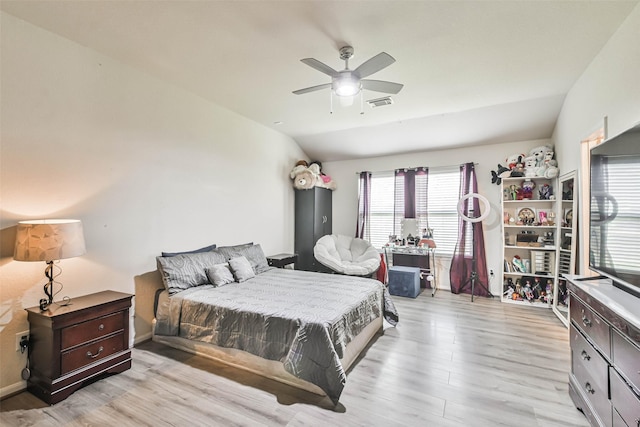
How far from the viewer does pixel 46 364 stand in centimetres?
213

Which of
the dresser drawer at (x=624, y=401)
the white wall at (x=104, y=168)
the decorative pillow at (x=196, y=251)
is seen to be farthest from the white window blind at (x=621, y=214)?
the white wall at (x=104, y=168)

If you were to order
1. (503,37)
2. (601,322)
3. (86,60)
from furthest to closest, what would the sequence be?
(86,60) → (503,37) → (601,322)

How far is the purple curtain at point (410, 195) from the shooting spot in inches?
209

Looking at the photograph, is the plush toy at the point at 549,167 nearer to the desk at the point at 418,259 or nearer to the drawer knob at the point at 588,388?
the desk at the point at 418,259

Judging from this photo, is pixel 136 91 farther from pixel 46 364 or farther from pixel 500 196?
pixel 500 196

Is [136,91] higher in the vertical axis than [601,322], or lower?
higher

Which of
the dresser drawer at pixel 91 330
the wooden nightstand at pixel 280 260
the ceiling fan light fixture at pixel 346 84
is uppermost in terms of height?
the ceiling fan light fixture at pixel 346 84

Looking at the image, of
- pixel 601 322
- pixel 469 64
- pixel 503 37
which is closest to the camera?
pixel 601 322

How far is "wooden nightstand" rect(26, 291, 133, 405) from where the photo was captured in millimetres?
2107

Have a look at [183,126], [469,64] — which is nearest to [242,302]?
[183,126]

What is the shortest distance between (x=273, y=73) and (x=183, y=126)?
1325 millimetres

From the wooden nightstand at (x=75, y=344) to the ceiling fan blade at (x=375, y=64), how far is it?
9.01 ft

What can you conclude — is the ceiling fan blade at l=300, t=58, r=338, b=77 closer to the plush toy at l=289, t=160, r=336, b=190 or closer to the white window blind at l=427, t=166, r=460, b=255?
the plush toy at l=289, t=160, r=336, b=190

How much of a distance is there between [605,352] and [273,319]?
2071 millimetres
